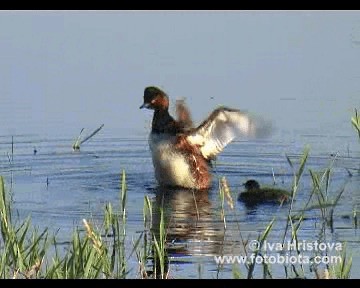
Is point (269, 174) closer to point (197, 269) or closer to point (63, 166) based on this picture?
point (63, 166)

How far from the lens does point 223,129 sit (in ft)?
31.0

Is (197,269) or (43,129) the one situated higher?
(43,129)

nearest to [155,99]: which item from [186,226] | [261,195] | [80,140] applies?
[80,140]

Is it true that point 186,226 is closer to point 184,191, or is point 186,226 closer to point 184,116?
point 184,191

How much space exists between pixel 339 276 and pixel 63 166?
333 centimetres

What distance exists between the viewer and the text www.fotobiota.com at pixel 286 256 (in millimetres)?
6531

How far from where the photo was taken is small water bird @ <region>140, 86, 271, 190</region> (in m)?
9.45

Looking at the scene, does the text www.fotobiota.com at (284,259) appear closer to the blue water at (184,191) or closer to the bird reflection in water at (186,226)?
the blue water at (184,191)

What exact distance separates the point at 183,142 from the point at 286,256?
10.1ft

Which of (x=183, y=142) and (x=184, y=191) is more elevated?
(x=183, y=142)

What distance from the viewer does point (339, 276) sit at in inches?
244

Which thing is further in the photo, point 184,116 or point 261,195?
point 184,116
